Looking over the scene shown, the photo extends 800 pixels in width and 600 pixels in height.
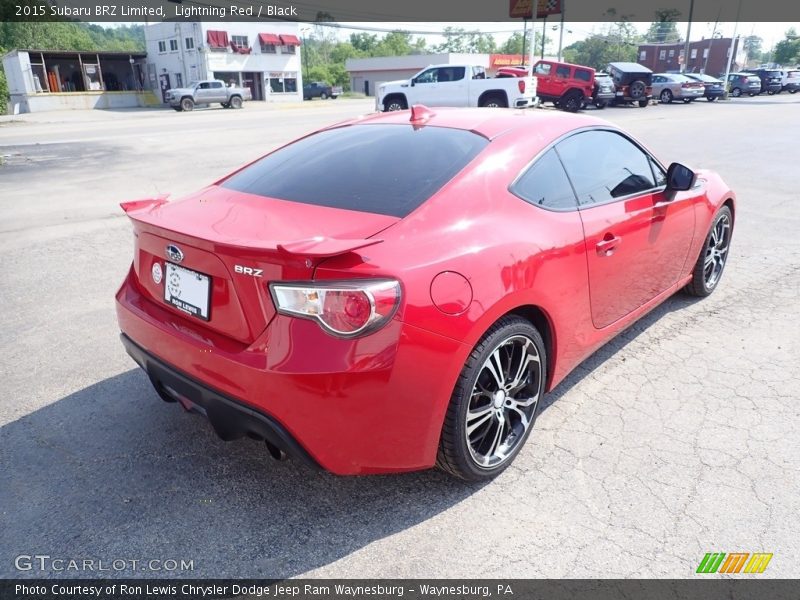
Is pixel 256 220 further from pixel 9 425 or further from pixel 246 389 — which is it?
pixel 9 425

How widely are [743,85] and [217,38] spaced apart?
41.8 metres

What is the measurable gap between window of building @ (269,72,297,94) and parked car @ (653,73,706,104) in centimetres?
3337

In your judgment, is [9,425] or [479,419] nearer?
[479,419]

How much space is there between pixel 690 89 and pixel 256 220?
38.0m

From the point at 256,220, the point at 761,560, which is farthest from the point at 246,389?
the point at 761,560

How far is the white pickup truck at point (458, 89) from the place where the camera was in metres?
22.4

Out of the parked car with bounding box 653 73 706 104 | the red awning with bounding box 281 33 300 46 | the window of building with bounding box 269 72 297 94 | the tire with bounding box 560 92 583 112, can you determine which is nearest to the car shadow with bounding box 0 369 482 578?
the tire with bounding box 560 92 583 112

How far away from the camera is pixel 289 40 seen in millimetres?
53438

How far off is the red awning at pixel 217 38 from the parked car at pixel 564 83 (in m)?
30.7

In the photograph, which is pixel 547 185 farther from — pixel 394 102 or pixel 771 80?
pixel 771 80

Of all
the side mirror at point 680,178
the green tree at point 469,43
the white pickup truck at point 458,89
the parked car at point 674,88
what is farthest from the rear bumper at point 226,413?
the green tree at point 469,43

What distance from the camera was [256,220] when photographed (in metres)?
2.51

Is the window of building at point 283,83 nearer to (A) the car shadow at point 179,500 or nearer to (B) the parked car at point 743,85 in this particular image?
(B) the parked car at point 743,85

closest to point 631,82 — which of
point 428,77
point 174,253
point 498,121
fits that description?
point 428,77
